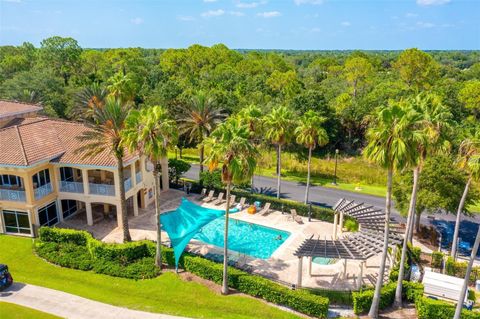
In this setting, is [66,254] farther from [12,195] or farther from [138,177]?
[138,177]

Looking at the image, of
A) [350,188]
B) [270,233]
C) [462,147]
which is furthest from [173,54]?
[462,147]

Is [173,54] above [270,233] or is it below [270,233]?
above

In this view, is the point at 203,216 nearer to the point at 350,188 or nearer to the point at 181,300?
the point at 181,300

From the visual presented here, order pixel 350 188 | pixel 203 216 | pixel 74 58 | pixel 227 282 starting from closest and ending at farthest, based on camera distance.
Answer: pixel 227 282, pixel 203 216, pixel 350 188, pixel 74 58

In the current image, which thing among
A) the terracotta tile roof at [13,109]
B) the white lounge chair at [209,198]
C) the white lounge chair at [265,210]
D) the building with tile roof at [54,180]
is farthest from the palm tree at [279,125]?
the terracotta tile roof at [13,109]

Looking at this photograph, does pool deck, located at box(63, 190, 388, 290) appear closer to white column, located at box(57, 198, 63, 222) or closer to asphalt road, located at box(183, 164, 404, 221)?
white column, located at box(57, 198, 63, 222)

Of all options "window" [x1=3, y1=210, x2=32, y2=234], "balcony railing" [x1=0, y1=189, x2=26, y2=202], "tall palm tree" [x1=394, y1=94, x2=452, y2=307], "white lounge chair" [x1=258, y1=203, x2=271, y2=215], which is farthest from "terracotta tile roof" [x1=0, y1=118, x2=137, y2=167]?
"tall palm tree" [x1=394, y1=94, x2=452, y2=307]
